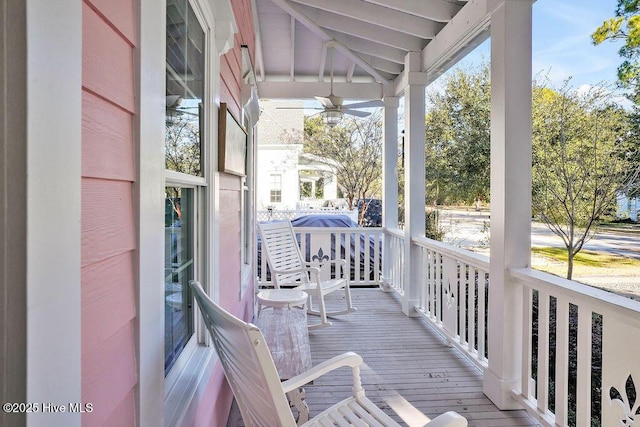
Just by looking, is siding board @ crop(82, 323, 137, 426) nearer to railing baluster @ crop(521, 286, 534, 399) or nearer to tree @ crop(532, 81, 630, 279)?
railing baluster @ crop(521, 286, 534, 399)

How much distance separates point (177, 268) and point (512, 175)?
1947mm

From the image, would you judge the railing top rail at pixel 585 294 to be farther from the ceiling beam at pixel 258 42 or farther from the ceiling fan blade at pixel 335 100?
the ceiling beam at pixel 258 42

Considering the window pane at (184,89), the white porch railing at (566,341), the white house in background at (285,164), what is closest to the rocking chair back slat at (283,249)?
the white porch railing at (566,341)

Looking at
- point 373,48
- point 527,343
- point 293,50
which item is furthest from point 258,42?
point 527,343

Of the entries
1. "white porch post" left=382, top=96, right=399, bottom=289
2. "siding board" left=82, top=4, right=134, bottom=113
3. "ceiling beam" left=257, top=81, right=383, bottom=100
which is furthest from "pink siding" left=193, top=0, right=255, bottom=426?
"white porch post" left=382, top=96, right=399, bottom=289

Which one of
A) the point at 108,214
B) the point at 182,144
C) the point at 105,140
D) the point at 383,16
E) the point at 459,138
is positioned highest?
the point at 383,16

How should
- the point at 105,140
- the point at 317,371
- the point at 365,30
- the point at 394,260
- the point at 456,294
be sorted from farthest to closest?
the point at 394,260
the point at 365,30
the point at 456,294
the point at 317,371
the point at 105,140

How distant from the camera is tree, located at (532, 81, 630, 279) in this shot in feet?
6.98

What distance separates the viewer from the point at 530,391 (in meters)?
2.34

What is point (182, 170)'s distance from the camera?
1.49 m

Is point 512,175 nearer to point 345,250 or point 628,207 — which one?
point 628,207

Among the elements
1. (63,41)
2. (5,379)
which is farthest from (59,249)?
(63,41)

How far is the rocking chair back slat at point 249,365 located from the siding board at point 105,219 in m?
0.35

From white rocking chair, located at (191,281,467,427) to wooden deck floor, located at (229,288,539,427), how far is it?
92 cm
